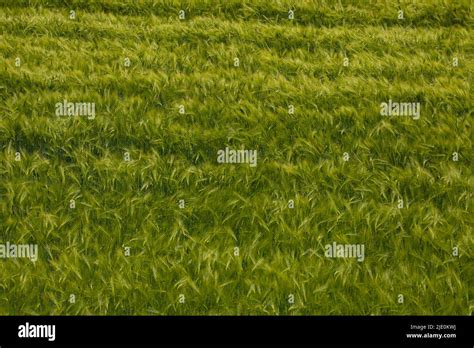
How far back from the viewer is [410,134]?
5938 millimetres

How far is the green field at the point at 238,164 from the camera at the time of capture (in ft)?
15.5

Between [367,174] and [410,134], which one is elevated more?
[410,134]

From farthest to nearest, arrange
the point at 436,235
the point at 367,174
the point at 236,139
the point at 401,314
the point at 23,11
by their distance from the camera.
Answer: the point at 23,11 → the point at 236,139 → the point at 367,174 → the point at 436,235 → the point at 401,314

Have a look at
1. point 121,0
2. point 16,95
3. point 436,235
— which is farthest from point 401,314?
point 121,0

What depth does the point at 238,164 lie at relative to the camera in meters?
5.61

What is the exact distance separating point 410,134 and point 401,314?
2.10 metres

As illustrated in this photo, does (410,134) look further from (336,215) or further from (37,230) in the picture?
(37,230)

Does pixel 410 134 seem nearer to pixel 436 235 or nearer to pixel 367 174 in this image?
pixel 367 174

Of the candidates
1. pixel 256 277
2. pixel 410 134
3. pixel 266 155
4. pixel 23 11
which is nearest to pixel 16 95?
pixel 23 11

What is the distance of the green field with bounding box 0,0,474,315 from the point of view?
4.72m

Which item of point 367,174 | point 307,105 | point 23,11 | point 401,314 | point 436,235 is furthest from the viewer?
point 23,11

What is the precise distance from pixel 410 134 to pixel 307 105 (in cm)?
116

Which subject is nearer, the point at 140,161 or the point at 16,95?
the point at 140,161

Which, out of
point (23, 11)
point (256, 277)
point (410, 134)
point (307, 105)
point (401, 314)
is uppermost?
point (23, 11)
